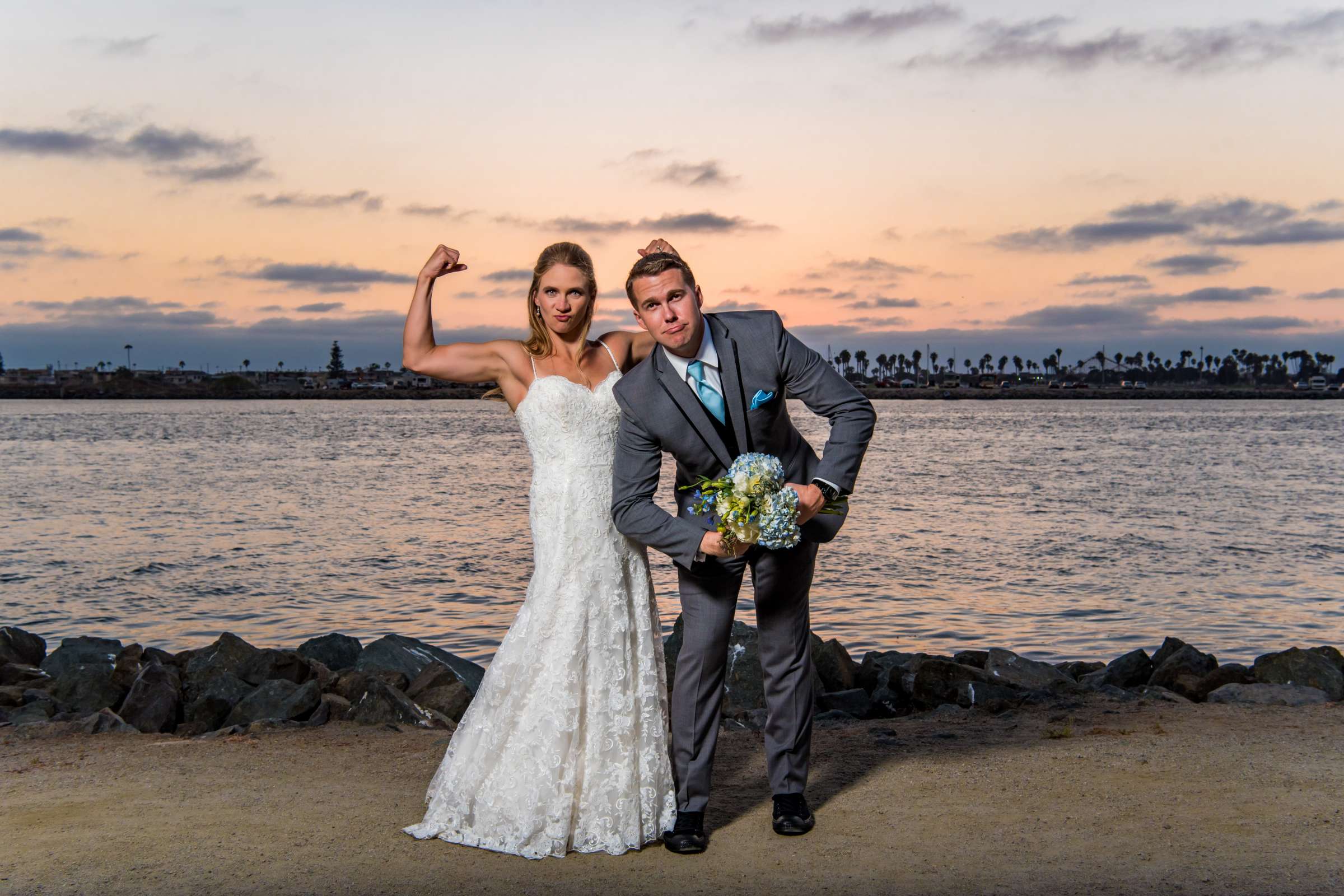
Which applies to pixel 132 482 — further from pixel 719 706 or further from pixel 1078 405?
pixel 1078 405

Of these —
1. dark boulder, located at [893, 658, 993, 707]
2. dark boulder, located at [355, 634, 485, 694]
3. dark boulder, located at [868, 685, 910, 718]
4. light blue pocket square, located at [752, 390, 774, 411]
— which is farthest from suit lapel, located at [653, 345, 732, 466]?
dark boulder, located at [355, 634, 485, 694]

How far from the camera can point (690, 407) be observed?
473 cm

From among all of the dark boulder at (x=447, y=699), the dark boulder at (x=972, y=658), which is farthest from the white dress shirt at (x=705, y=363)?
the dark boulder at (x=972, y=658)

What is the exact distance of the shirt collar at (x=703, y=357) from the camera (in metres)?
4.80

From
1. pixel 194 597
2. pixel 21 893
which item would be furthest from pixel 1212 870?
pixel 194 597

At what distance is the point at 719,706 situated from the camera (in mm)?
5098

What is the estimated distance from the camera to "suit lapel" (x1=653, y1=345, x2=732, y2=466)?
15.5 ft

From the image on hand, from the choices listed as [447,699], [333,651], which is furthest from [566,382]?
[333,651]

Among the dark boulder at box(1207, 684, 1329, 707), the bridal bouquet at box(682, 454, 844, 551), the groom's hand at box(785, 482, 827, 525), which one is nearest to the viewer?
the bridal bouquet at box(682, 454, 844, 551)

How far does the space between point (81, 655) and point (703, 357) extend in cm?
855

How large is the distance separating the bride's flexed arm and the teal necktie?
955mm

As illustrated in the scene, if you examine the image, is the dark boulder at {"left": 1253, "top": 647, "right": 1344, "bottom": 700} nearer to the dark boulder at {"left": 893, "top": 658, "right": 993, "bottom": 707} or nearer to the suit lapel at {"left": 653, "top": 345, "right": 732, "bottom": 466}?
the dark boulder at {"left": 893, "top": 658, "right": 993, "bottom": 707}

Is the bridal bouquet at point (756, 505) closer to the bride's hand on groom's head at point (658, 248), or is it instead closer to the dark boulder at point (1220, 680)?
the bride's hand on groom's head at point (658, 248)

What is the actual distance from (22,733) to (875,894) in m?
5.80
